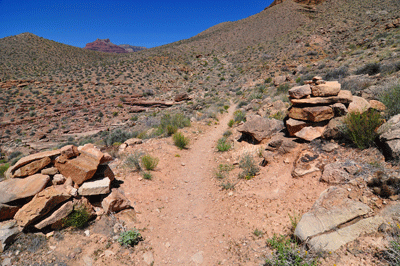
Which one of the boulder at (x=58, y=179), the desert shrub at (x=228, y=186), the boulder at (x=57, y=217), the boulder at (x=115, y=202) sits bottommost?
the desert shrub at (x=228, y=186)

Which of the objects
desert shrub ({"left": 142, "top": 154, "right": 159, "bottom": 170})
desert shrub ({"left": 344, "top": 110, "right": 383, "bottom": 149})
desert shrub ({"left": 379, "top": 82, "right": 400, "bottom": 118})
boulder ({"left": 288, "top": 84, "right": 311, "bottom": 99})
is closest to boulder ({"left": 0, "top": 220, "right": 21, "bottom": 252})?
desert shrub ({"left": 142, "top": 154, "right": 159, "bottom": 170})

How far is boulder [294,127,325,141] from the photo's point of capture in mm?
5336

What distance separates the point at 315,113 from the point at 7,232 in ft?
24.8

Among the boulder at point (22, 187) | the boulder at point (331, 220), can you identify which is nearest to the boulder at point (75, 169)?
the boulder at point (22, 187)

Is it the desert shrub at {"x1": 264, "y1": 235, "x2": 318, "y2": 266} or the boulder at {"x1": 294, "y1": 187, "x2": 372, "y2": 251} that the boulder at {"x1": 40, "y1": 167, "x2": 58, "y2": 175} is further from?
the boulder at {"x1": 294, "y1": 187, "x2": 372, "y2": 251}

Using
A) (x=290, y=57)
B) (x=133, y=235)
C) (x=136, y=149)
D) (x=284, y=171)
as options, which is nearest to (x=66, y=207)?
(x=133, y=235)

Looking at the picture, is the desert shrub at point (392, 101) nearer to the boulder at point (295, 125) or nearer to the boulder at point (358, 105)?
the boulder at point (358, 105)

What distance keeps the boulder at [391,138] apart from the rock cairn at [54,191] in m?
5.73

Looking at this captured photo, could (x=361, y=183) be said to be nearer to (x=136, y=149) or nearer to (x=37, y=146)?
(x=136, y=149)

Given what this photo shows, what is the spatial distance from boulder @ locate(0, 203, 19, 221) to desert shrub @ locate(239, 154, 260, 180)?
17.2 feet

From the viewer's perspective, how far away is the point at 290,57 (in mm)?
26625

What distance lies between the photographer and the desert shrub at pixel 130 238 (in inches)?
146

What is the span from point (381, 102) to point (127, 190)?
7466 millimetres

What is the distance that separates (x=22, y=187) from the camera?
368 centimetres
